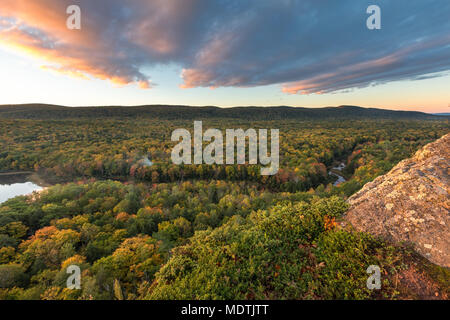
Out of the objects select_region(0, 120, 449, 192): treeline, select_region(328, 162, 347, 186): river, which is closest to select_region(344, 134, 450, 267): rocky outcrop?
select_region(0, 120, 449, 192): treeline

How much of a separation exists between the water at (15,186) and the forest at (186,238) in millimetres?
6147

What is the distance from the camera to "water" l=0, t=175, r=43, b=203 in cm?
6213

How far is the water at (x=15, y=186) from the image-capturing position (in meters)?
62.1

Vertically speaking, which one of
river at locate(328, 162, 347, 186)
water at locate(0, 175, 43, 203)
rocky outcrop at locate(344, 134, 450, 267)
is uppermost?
rocky outcrop at locate(344, 134, 450, 267)

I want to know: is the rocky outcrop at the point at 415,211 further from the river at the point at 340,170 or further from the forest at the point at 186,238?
the river at the point at 340,170

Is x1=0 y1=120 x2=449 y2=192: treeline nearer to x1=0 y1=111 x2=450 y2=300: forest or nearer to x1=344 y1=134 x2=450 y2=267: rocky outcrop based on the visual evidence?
x1=0 y1=111 x2=450 y2=300: forest

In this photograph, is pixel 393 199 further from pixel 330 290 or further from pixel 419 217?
pixel 330 290

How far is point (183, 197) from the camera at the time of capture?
50.6m

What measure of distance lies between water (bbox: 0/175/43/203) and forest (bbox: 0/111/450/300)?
6147 millimetres

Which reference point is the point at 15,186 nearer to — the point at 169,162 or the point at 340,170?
the point at 169,162

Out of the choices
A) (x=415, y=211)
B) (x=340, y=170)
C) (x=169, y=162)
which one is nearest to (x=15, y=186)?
(x=169, y=162)

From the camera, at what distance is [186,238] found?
30.4 metres

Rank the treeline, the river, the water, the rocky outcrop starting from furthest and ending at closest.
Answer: the river
the treeline
the water
the rocky outcrop

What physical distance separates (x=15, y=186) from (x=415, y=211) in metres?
110
